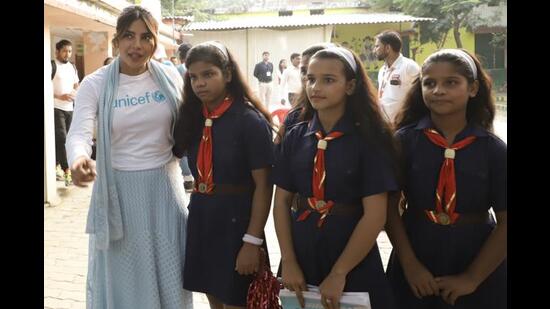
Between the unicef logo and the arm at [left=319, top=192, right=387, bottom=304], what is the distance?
1.07 metres

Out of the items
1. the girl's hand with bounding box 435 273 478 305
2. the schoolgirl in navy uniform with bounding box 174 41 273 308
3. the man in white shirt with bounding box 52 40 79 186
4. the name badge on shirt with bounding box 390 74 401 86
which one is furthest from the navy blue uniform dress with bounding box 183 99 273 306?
the man in white shirt with bounding box 52 40 79 186

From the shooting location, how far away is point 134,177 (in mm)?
2441

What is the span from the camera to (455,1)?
22.5 metres

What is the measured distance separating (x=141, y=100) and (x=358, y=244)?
1.17 metres

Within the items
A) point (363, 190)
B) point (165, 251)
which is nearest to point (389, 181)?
point (363, 190)

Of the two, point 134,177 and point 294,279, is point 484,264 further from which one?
point 134,177

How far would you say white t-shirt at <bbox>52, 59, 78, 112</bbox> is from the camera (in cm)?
713

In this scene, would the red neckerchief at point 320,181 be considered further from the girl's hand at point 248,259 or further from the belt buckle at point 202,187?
the belt buckle at point 202,187

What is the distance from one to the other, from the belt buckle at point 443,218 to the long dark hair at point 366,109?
289 mm

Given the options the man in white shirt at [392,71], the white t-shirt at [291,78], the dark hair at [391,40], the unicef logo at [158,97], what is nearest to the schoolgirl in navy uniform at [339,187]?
the unicef logo at [158,97]

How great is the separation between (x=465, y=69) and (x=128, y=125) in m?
1.42

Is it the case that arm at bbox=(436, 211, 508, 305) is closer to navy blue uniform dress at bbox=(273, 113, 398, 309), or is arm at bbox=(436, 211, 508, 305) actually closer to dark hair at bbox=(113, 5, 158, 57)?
navy blue uniform dress at bbox=(273, 113, 398, 309)

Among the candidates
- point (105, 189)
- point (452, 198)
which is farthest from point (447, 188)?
point (105, 189)
